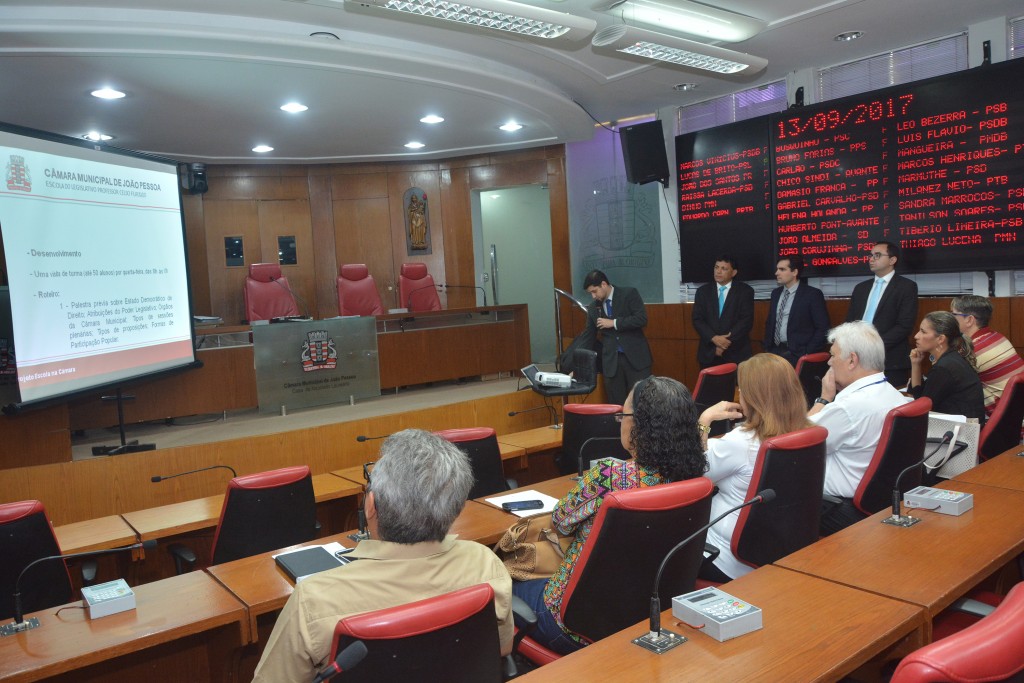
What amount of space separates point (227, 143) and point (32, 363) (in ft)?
14.7

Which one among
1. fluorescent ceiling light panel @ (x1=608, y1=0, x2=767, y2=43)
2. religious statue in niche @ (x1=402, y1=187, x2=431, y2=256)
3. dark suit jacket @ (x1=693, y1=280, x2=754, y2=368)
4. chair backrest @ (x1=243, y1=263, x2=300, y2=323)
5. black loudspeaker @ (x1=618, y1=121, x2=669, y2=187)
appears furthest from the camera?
religious statue in niche @ (x1=402, y1=187, x2=431, y2=256)

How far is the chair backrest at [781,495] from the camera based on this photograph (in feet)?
7.80

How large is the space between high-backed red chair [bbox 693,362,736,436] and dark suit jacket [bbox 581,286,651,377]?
103 cm

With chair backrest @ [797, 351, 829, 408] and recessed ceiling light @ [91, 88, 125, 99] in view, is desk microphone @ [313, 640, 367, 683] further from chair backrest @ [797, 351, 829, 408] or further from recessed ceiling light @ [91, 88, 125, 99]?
recessed ceiling light @ [91, 88, 125, 99]

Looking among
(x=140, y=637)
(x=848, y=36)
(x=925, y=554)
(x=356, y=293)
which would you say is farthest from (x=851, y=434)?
(x=356, y=293)

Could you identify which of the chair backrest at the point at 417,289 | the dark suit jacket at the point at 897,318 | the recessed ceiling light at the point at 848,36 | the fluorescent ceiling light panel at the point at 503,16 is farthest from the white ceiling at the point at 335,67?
the dark suit jacket at the point at 897,318

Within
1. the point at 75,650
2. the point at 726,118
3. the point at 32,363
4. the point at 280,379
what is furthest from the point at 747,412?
the point at 726,118

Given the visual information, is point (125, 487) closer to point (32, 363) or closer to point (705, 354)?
point (32, 363)

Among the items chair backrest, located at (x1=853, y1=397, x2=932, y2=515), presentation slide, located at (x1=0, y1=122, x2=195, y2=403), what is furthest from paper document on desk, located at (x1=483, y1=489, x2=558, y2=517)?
presentation slide, located at (x1=0, y1=122, x2=195, y2=403)

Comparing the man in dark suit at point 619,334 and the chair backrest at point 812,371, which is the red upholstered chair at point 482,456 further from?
the chair backrest at point 812,371

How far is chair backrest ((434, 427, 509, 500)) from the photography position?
3586mm

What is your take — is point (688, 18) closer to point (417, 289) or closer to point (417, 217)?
point (417, 289)

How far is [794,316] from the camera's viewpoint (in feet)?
20.5

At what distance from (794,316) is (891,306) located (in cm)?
83
